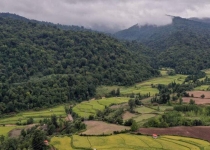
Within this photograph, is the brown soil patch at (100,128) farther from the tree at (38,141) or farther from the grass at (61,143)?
the tree at (38,141)

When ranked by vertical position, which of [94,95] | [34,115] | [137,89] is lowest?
[34,115]

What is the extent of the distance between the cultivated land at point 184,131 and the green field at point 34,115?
27393 mm

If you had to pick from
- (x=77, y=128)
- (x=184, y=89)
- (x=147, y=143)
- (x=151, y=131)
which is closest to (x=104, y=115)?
(x=77, y=128)

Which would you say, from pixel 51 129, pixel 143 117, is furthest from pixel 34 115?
pixel 143 117

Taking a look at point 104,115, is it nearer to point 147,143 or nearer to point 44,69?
point 147,143

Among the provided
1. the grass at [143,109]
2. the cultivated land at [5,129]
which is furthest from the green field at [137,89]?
the cultivated land at [5,129]

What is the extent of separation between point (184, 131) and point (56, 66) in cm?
6720

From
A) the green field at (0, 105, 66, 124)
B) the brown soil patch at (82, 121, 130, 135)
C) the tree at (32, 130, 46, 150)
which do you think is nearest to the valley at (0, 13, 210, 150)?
the brown soil patch at (82, 121, 130, 135)

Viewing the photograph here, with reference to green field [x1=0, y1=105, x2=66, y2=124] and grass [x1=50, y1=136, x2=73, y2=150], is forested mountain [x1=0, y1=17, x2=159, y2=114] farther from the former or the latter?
grass [x1=50, y1=136, x2=73, y2=150]

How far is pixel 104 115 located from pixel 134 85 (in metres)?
44.7

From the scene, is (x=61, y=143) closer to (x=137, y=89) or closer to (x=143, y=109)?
(x=143, y=109)

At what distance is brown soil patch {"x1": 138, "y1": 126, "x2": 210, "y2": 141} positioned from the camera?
49.6 meters

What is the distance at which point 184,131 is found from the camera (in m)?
51.2

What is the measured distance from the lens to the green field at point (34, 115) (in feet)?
228
